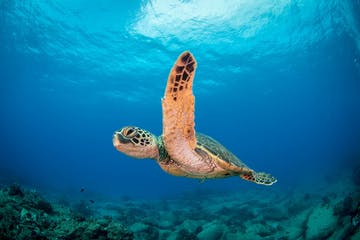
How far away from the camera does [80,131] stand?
2936 inches

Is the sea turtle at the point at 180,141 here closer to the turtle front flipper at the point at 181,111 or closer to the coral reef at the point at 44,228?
the turtle front flipper at the point at 181,111

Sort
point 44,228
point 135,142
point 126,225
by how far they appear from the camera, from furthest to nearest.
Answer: point 126,225, point 44,228, point 135,142

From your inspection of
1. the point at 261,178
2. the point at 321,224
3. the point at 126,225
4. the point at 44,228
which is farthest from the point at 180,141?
the point at 321,224

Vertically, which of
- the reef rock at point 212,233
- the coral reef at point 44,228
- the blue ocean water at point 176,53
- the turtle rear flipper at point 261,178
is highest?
the blue ocean water at point 176,53

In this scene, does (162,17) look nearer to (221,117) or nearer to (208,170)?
(208,170)

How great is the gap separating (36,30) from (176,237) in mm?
19825

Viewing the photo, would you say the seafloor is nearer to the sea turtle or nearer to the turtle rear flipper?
the sea turtle

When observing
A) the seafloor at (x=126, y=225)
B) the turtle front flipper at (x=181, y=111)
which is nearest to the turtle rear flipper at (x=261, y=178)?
the turtle front flipper at (x=181, y=111)

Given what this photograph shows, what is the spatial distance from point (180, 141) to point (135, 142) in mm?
619

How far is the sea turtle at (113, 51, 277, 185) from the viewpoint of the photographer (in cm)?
280

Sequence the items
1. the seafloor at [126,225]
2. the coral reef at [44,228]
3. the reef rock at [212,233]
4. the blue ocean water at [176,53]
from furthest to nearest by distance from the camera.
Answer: the blue ocean water at [176,53], the reef rock at [212,233], the seafloor at [126,225], the coral reef at [44,228]

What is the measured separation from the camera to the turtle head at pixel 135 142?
3.24m

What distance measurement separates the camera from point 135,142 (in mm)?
3381

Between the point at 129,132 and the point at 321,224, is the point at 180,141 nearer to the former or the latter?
the point at 129,132
